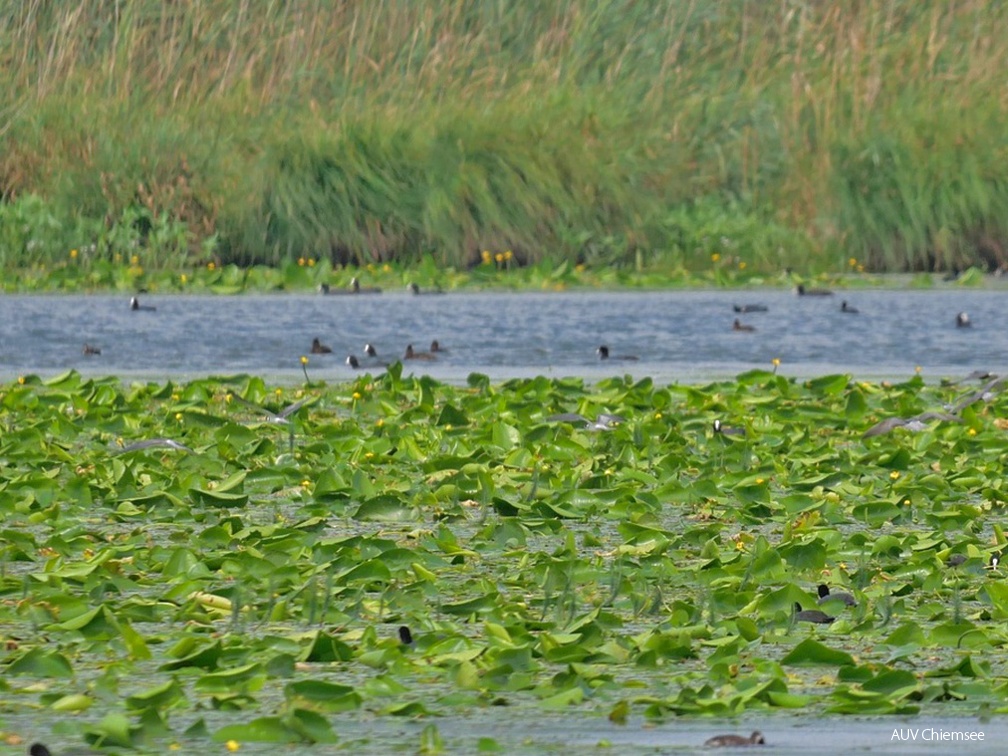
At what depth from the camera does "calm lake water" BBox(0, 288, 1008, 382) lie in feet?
39.8

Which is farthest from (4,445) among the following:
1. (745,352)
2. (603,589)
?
(745,352)

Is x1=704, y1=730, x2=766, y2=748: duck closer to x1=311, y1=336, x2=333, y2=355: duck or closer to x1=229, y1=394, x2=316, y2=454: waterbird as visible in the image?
x1=229, y1=394, x2=316, y2=454: waterbird

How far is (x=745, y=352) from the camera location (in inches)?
503

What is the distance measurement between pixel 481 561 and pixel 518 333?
24.3ft

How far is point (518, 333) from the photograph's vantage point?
13508 mm

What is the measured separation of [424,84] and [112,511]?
11197 millimetres

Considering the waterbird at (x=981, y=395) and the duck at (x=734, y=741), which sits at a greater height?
the duck at (x=734, y=741)

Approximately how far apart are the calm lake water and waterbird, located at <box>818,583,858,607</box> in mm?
5716

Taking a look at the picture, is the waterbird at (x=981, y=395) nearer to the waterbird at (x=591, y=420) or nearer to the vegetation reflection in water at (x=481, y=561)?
the vegetation reflection in water at (x=481, y=561)

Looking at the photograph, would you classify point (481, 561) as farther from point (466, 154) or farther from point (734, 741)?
point (466, 154)

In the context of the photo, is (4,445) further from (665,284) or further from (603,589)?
(665,284)

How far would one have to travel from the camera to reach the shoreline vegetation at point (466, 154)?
16.4 metres

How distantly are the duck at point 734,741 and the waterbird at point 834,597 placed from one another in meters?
1.27

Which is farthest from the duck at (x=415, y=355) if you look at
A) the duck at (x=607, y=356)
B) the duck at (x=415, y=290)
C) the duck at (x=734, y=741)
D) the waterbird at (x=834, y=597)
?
the duck at (x=734, y=741)
